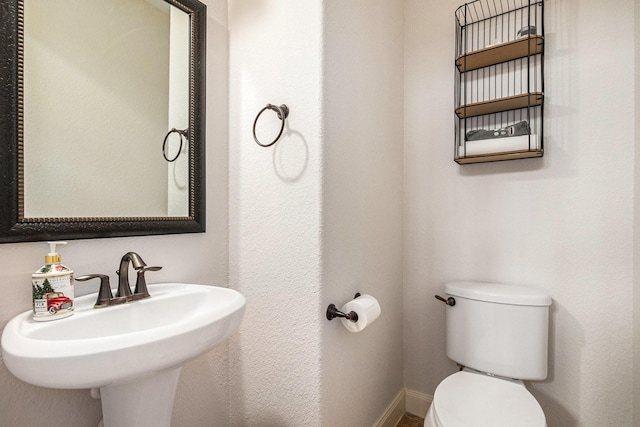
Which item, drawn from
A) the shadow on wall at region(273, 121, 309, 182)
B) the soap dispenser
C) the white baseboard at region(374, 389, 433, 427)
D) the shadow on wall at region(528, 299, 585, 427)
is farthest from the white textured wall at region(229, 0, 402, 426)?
the shadow on wall at region(528, 299, 585, 427)

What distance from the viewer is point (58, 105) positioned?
33.8 inches

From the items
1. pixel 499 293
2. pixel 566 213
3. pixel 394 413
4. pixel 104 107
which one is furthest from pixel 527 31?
pixel 394 413

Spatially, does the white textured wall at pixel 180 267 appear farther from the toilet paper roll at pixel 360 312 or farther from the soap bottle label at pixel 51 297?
the toilet paper roll at pixel 360 312

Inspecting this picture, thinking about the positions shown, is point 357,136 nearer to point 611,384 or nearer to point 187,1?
point 187,1

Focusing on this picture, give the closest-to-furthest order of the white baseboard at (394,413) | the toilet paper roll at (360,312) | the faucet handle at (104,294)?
1. the faucet handle at (104,294)
2. the toilet paper roll at (360,312)
3. the white baseboard at (394,413)

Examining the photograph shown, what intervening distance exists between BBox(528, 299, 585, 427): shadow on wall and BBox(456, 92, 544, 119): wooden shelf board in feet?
2.94

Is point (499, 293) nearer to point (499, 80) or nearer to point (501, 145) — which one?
point (501, 145)

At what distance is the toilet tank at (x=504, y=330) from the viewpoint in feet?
4.25

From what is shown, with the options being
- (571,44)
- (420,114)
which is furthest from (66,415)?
(571,44)

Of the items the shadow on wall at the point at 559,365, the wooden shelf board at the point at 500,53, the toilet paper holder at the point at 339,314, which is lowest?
the shadow on wall at the point at 559,365

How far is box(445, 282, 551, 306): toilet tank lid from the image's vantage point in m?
1.30

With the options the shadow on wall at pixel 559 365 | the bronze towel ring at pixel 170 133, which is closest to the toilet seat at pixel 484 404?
the shadow on wall at pixel 559 365

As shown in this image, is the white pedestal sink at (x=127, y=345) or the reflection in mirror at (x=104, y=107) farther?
the reflection in mirror at (x=104, y=107)

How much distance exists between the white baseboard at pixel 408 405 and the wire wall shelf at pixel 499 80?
1283mm
